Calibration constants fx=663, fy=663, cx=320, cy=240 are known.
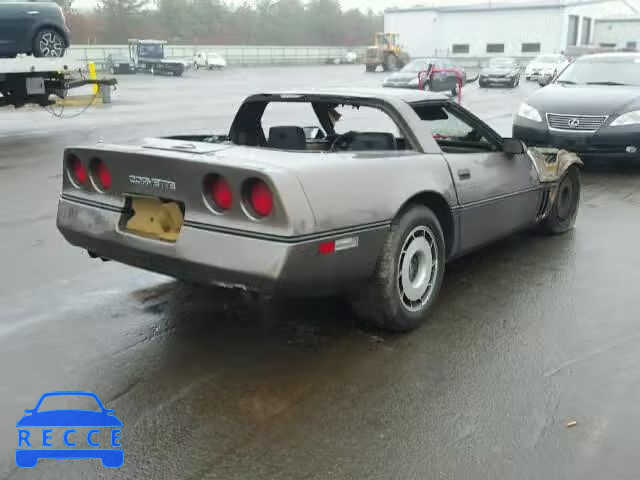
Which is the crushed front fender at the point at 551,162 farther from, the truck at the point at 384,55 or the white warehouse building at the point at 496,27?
the white warehouse building at the point at 496,27

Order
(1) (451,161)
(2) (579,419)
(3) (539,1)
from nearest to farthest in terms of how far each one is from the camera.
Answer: (2) (579,419) < (1) (451,161) < (3) (539,1)

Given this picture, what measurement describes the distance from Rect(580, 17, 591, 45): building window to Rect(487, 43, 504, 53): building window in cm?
852

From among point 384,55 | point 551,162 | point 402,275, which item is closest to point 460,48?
point 384,55

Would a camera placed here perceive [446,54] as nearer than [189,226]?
No

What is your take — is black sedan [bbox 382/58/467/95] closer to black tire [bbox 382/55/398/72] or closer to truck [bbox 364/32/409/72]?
truck [bbox 364/32/409/72]

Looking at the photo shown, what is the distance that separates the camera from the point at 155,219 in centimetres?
362

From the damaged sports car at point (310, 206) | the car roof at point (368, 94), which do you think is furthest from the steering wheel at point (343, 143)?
the car roof at point (368, 94)

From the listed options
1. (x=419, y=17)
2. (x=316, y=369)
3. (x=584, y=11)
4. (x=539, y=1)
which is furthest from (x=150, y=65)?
(x=316, y=369)

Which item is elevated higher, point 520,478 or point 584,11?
point 584,11

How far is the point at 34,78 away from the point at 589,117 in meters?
10.2

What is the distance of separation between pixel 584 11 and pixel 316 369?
66413 mm

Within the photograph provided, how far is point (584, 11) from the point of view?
61250 mm

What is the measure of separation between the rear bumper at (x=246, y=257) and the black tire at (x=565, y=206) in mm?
2817

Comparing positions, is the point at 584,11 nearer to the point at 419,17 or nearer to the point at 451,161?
the point at 419,17
